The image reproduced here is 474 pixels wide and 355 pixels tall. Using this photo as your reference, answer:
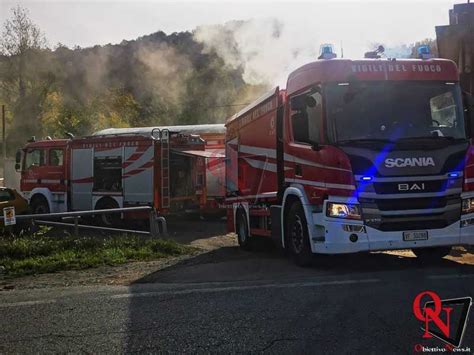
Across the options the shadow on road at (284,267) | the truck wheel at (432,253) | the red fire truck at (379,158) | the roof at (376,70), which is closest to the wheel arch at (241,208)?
the shadow on road at (284,267)

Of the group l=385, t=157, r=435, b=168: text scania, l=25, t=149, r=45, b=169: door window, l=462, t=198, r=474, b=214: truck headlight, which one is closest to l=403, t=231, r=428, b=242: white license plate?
l=462, t=198, r=474, b=214: truck headlight

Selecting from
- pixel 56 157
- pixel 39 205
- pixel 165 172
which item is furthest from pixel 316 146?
pixel 39 205

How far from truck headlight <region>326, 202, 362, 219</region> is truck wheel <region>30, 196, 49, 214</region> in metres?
13.3

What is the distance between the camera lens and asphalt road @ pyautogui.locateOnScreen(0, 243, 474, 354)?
420 cm

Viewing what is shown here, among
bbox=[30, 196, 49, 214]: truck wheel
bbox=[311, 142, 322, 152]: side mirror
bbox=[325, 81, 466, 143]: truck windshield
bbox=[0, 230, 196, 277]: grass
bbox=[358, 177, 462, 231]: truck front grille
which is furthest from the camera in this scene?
bbox=[30, 196, 49, 214]: truck wheel

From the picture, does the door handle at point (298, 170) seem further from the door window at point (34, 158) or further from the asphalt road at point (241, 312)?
the door window at point (34, 158)

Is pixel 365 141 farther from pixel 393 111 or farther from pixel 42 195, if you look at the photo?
pixel 42 195

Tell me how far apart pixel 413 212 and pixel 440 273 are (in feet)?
2.74

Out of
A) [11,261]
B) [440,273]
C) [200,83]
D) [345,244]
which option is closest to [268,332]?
[345,244]

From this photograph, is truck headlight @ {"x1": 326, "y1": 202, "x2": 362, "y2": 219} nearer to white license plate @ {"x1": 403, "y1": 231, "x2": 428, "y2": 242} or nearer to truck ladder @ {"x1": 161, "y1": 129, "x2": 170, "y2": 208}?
white license plate @ {"x1": 403, "y1": 231, "x2": 428, "y2": 242}

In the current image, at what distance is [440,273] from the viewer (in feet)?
22.1

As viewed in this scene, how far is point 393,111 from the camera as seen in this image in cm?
715

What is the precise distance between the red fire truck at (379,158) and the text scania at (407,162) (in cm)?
1

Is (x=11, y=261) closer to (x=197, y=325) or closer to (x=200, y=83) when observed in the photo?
(x=197, y=325)
